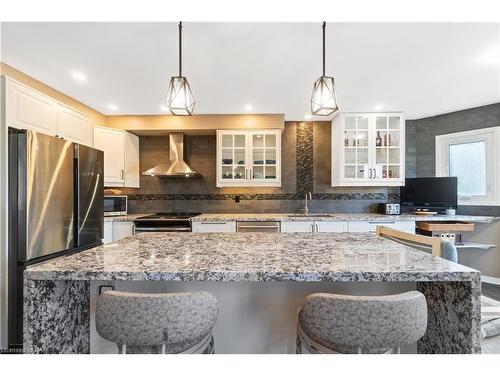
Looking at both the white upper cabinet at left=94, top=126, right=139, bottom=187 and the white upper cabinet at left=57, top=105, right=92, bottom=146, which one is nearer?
the white upper cabinet at left=57, top=105, right=92, bottom=146

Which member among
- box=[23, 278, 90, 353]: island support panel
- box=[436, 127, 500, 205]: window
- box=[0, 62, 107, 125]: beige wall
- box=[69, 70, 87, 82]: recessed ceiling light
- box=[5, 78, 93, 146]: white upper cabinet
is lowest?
box=[23, 278, 90, 353]: island support panel

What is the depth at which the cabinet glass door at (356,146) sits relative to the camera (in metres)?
3.60

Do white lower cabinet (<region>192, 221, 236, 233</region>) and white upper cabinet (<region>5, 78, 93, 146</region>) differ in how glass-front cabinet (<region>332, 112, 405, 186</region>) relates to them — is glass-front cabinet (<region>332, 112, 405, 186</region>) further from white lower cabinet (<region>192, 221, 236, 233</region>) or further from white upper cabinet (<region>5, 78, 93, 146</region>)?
white upper cabinet (<region>5, 78, 93, 146</region>)

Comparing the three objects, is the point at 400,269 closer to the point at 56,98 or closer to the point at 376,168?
the point at 376,168

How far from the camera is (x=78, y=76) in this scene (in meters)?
2.44

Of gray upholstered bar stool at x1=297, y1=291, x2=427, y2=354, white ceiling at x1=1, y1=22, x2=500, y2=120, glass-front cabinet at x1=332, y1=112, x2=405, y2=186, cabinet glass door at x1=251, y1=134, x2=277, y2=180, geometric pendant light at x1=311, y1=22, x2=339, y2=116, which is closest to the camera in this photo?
gray upholstered bar stool at x1=297, y1=291, x2=427, y2=354

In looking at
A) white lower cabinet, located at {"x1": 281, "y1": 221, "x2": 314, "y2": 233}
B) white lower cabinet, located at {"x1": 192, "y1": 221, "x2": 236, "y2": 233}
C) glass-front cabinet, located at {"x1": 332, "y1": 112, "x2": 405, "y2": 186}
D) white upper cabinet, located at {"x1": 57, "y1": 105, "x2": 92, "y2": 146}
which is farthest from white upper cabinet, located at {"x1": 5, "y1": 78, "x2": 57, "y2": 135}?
glass-front cabinet, located at {"x1": 332, "y1": 112, "x2": 405, "y2": 186}

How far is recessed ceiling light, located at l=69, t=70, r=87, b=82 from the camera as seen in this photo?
7.74ft

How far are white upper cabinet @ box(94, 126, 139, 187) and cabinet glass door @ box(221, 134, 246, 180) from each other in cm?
139

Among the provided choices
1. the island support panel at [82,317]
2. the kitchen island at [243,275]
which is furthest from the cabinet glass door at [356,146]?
the island support panel at [82,317]

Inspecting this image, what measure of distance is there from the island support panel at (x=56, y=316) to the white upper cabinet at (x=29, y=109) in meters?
1.69

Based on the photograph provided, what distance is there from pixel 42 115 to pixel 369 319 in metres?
3.14

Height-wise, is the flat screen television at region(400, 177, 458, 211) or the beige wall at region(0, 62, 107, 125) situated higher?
the beige wall at region(0, 62, 107, 125)

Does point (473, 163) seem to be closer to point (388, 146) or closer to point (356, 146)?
point (388, 146)
